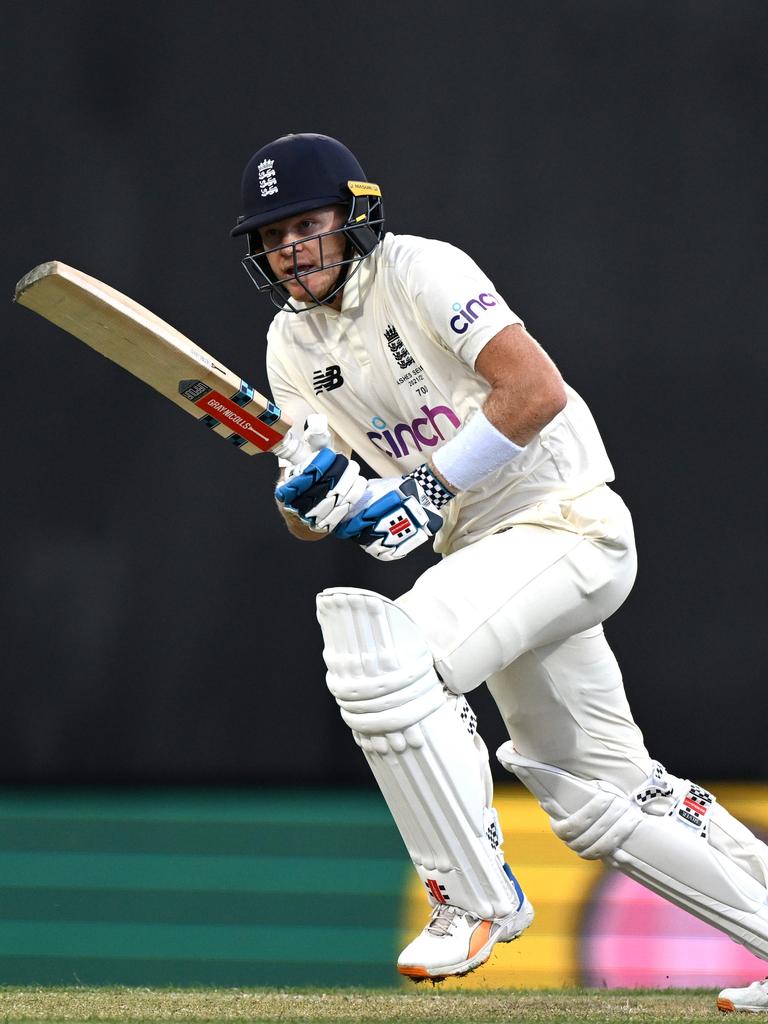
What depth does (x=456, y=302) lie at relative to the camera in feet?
7.28

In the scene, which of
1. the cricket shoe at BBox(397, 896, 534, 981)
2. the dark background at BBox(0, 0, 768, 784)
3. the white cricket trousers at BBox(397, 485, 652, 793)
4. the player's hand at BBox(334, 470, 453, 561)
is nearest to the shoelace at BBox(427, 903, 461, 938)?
the cricket shoe at BBox(397, 896, 534, 981)

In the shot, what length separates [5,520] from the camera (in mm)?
3010

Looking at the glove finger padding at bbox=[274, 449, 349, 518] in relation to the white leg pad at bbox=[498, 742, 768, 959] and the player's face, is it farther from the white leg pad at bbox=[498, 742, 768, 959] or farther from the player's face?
the white leg pad at bbox=[498, 742, 768, 959]

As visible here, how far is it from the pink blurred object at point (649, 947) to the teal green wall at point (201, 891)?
1.36ft

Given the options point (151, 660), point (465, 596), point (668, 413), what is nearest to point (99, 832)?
point (151, 660)

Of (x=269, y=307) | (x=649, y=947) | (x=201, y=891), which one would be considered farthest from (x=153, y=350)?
(x=649, y=947)

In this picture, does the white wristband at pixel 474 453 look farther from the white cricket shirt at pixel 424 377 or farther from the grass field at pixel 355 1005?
the grass field at pixel 355 1005

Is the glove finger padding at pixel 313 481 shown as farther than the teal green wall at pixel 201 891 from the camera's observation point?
No

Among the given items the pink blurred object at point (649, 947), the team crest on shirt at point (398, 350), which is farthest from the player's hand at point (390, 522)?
the pink blurred object at point (649, 947)

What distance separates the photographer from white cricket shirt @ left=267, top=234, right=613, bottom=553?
226 cm

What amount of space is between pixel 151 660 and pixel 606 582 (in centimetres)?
108

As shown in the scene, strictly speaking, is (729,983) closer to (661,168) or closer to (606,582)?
(606,582)

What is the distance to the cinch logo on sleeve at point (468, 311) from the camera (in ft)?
7.25

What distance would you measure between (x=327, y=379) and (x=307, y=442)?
23cm
